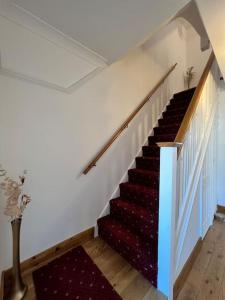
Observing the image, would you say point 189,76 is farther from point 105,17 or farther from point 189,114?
point 105,17

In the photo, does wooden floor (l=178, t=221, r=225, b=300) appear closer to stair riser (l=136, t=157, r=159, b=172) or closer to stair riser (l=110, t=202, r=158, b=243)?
stair riser (l=110, t=202, r=158, b=243)

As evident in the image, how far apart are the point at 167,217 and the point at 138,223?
0.65 meters

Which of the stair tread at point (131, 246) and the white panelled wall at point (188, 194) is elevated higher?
the white panelled wall at point (188, 194)

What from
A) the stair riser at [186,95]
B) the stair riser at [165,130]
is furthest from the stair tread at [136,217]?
the stair riser at [186,95]

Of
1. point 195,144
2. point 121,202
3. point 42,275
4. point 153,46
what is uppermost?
point 153,46

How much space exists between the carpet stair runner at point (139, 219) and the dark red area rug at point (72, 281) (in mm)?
344

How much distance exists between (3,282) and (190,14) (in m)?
3.71

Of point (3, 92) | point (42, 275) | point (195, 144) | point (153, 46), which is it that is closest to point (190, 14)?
point (153, 46)

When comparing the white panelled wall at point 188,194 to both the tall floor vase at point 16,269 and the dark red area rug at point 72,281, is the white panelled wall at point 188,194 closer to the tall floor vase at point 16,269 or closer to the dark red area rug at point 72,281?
the dark red area rug at point 72,281

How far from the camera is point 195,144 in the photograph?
1.96 m

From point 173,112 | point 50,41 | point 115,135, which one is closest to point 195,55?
point 173,112

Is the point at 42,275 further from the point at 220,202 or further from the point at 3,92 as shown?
the point at 220,202

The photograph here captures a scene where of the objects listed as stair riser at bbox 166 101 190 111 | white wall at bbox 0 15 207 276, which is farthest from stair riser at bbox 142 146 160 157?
stair riser at bbox 166 101 190 111

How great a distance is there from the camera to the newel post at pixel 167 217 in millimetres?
1283
